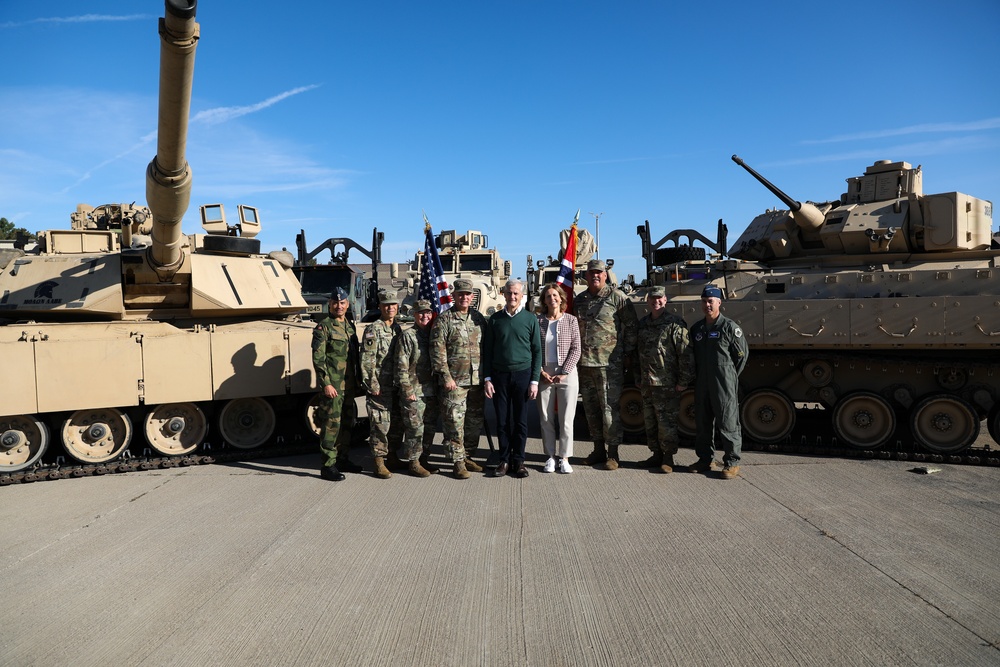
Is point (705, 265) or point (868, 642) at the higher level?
point (705, 265)

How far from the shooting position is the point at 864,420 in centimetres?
910

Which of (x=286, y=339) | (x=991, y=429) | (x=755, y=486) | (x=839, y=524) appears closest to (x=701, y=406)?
(x=755, y=486)

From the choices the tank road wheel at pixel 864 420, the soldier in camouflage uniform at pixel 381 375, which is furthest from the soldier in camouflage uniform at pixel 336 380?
the tank road wheel at pixel 864 420

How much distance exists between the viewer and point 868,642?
3.86 meters

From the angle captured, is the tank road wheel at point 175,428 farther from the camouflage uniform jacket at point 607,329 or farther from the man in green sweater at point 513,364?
the camouflage uniform jacket at point 607,329

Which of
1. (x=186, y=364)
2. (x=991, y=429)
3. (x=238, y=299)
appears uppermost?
(x=238, y=299)

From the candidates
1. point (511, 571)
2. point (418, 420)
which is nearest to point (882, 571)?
point (511, 571)

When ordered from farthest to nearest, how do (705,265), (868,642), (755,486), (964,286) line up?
(705,265) → (964,286) → (755,486) → (868,642)

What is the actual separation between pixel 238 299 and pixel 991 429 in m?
9.67

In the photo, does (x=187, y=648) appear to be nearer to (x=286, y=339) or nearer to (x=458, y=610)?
(x=458, y=610)

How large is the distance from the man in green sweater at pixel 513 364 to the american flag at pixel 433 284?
1.02 meters

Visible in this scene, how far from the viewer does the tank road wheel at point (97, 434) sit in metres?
8.54

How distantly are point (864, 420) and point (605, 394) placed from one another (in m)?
3.65

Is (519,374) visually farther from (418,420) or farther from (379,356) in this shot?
(379,356)
